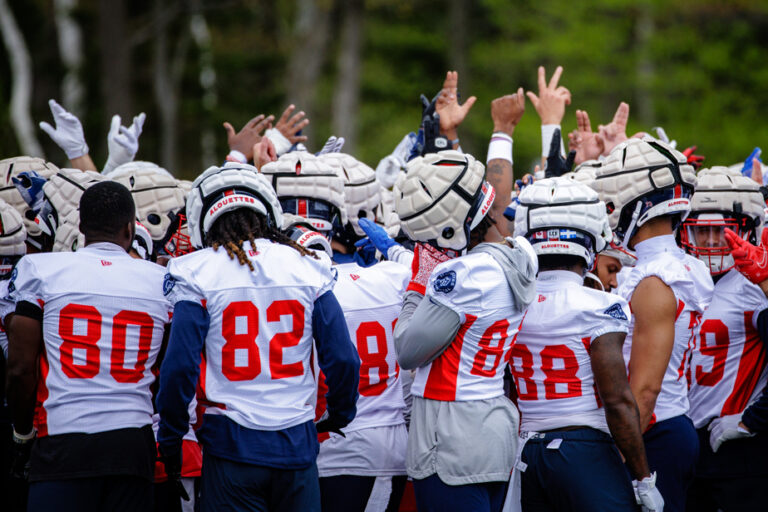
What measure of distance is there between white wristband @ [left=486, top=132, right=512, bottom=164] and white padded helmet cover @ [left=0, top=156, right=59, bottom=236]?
133 inches

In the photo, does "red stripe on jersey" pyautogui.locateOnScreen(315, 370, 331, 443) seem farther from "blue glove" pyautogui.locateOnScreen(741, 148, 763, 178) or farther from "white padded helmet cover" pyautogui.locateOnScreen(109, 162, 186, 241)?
"blue glove" pyautogui.locateOnScreen(741, 148, 763, 178)

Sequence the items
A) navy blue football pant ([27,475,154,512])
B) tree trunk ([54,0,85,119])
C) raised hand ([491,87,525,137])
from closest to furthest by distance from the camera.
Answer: navy blue football pant ([27,475,154,512]) → raised hand ([491,87,525,137]) → tree trunk ([54,0,85,119])

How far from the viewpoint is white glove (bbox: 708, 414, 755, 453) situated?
5672 mm

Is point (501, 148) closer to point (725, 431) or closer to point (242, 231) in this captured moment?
point (725, 431)

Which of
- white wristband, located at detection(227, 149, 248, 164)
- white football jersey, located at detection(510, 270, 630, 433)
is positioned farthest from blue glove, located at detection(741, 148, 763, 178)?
white wristband, located at detection(227, 149, 248, 164)

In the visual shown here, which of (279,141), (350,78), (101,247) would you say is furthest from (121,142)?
(350,78)

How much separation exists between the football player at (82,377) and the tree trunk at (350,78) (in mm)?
19694

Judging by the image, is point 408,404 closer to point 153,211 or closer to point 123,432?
point 123,432

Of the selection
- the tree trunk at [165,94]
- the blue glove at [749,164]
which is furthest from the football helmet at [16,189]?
the tree trunk at [165,94]

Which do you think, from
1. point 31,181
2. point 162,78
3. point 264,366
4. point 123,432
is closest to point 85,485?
point 123,432

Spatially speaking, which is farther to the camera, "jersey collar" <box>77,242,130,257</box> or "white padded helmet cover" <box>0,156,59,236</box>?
"white padded helmet cover" <box>0,156,59,236</box>

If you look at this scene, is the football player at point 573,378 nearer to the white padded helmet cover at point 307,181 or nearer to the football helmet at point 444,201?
the football helmet at point 444,201

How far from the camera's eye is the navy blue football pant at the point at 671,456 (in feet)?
16.8

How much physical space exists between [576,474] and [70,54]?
25.0 meters
